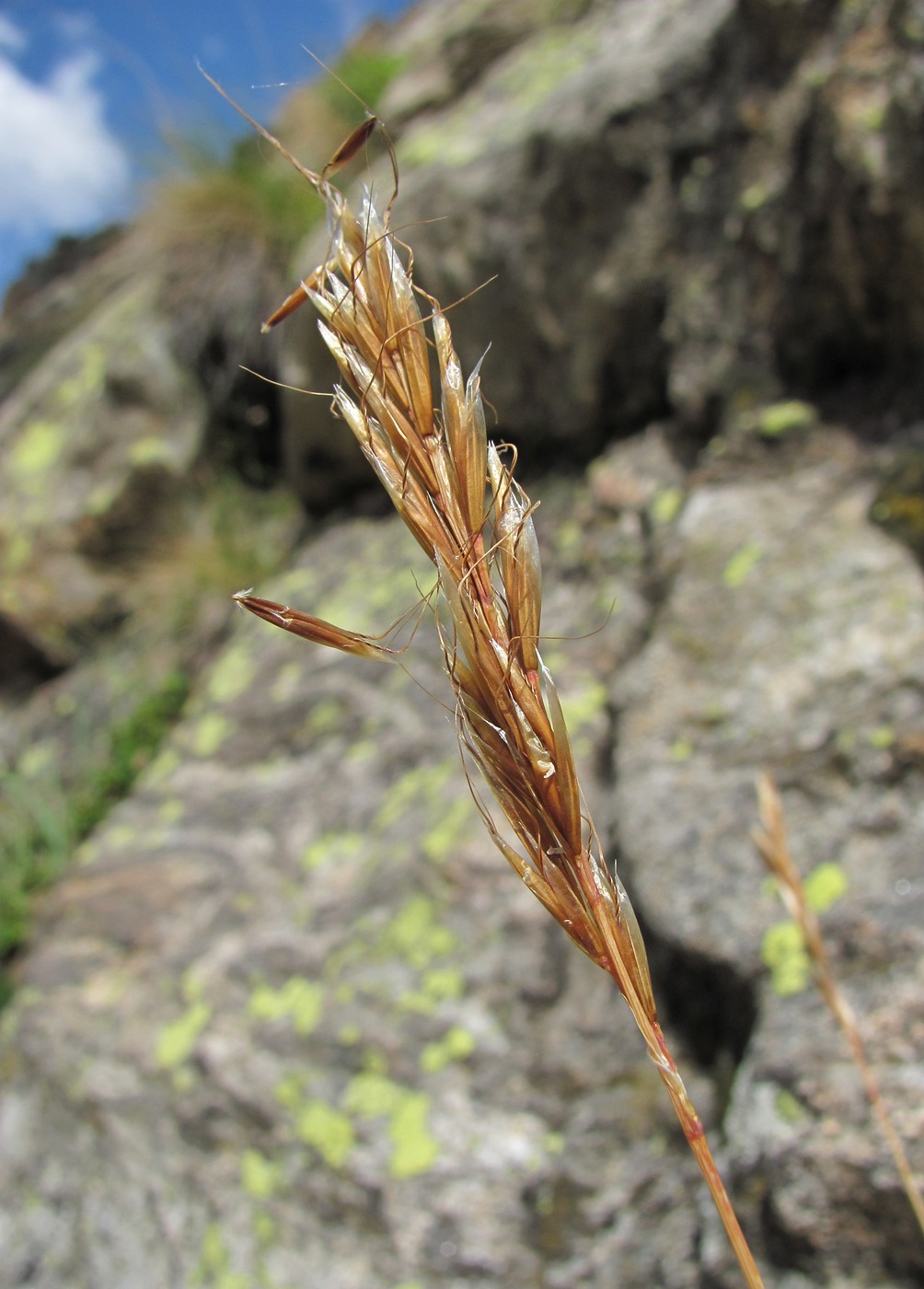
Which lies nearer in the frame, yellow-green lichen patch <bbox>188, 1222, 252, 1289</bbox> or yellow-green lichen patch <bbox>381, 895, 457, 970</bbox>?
yellow-green lichen patch <bbox>188, 1222, 252, 1289</bbox>

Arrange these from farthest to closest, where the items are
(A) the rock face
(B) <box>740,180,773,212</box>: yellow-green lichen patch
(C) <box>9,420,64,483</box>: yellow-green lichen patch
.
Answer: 1. (C) <box>9,420,64,483</box>: yellow-green lichen patch
2. (B) <box>740,180,773,212</box>: yellow-green lichen patch
3. (A) the rock face

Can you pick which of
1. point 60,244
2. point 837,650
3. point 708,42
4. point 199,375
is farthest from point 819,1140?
point 60,244

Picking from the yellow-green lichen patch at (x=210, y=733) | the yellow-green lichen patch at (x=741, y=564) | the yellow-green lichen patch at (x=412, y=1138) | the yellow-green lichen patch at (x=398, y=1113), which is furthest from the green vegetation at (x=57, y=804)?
the yellow-green lichen patch at (x=741, y=564)

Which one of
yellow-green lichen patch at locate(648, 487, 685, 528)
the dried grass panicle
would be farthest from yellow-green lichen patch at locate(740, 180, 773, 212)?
the dried grass panicle

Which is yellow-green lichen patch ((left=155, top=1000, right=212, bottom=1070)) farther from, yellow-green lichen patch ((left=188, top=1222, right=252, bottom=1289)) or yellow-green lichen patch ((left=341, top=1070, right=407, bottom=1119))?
yellow-green lichen patch ((left=341, top=1070, right=407, bottom=1119))

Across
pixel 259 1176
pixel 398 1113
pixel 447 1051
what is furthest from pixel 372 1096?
pixel 259 1176

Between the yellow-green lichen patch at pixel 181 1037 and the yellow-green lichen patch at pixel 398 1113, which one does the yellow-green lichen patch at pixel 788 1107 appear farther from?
the yellow-green lichen patch at pixel 181 1037

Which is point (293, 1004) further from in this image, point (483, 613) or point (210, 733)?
point (483, 613)

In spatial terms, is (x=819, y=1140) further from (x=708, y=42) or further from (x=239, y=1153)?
(x=708, y=42)
